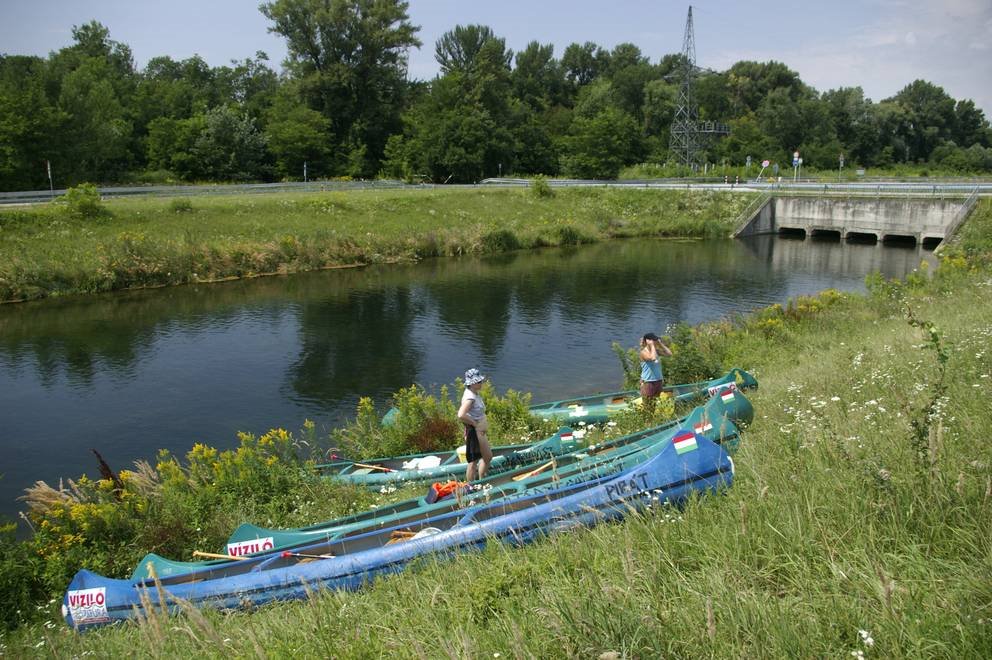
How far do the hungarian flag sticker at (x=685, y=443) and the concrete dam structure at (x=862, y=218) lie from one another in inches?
1693

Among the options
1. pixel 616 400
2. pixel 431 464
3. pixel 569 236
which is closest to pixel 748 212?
pixel 569 236

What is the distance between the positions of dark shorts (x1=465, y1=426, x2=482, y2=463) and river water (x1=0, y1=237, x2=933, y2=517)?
7.26 metres

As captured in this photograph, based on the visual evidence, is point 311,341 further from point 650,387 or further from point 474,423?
point 474,423

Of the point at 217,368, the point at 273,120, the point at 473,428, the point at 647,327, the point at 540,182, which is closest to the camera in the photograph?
the point at 473,428

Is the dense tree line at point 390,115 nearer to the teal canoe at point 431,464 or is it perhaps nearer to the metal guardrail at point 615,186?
the metal guardrail at point 615,186

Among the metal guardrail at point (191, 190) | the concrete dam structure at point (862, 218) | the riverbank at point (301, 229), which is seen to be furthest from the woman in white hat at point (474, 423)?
the concrete dam structure at point (862, 218)

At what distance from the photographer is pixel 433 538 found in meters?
7.47

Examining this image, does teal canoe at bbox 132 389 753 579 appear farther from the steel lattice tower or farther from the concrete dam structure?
the steel lattice tower

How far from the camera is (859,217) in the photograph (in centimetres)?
4931

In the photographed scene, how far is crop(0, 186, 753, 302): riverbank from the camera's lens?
31.8 metres

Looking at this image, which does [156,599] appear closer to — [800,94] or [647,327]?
[647,327]

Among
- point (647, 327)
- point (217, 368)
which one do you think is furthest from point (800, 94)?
point (217, 368)

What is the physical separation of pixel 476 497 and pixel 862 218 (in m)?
49.1

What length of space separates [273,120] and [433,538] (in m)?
68.2
